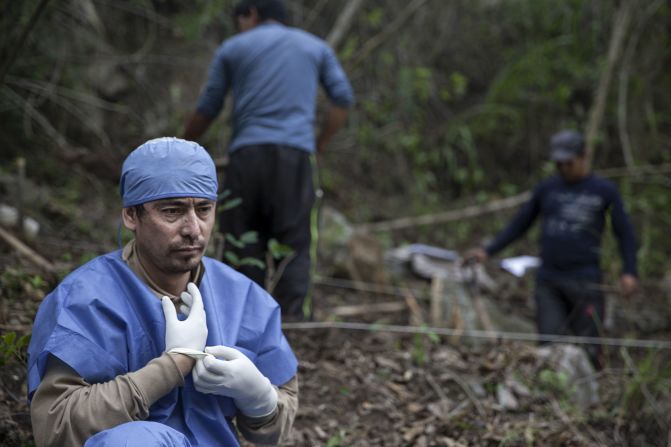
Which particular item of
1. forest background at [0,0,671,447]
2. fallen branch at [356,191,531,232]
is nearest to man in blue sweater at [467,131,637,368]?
forest background at [0,0,671,447]

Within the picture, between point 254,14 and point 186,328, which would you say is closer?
point 186,328

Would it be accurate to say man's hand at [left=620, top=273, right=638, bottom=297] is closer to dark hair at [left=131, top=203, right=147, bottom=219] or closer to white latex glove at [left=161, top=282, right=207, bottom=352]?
white latex glove at [left=161, top=282, right=207, bottom=352]

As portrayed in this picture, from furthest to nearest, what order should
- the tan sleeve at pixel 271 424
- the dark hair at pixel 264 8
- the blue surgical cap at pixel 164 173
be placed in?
the dark hair at pixel 264 8 → the tan sleeve at pixel 271 424 → the blue surgical cap at pixel 164 173

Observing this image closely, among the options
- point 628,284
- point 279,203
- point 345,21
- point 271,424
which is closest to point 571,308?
point 628,284

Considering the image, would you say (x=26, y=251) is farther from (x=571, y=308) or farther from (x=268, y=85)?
(x=571, y=308)

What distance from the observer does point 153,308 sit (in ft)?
6.29

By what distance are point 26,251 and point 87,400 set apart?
2.13 m

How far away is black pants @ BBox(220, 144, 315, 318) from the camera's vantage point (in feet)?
13.3

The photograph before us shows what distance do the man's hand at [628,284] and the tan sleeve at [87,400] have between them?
3786mm

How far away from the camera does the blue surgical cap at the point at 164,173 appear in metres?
1.94

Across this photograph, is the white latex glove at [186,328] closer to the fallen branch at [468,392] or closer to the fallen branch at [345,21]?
the fallen branch at [468,392]

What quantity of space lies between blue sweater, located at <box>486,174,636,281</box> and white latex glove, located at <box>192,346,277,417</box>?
3479mm

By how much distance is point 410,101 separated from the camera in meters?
8.66

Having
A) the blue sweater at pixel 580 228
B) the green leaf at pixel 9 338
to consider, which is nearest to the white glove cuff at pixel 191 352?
the green leaf at pixel 9 338
